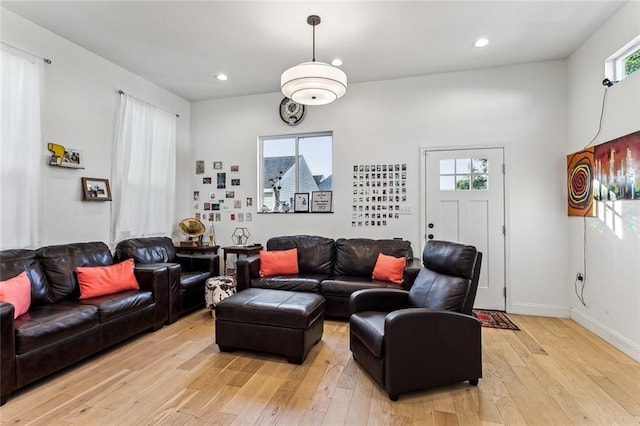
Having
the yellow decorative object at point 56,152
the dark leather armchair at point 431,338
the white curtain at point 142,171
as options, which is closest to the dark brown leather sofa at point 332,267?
the dark leather armchair at point 431,338

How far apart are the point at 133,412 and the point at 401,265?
9.04ft

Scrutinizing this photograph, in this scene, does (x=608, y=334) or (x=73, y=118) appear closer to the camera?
(x=608, y=334)

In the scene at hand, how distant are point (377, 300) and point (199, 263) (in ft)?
8.49

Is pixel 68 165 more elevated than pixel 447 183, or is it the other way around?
pixel 68 165

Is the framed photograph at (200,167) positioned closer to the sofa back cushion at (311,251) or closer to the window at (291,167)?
the window at (291,167)

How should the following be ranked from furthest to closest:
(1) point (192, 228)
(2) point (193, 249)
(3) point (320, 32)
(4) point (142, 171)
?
(1) point (192, 228) → (2) point (193, 249) → (4) point (142, 171) → (3) point (320, 32)

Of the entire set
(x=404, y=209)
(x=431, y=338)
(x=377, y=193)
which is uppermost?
(x=377, y=193)

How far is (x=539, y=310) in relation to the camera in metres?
3.83

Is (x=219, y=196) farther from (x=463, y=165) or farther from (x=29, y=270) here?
(x=463, y=165)

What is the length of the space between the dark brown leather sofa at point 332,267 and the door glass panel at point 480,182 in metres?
1.14

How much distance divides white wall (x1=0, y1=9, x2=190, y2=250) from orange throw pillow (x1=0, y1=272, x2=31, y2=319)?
0.81 metres

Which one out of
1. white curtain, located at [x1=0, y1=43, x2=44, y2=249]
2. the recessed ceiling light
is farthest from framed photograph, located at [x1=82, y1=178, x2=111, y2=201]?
the recessed ceiling light

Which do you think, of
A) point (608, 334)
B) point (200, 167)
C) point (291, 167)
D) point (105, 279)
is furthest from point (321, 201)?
point (608, 334)

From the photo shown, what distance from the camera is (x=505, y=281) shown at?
3947 millimetres
